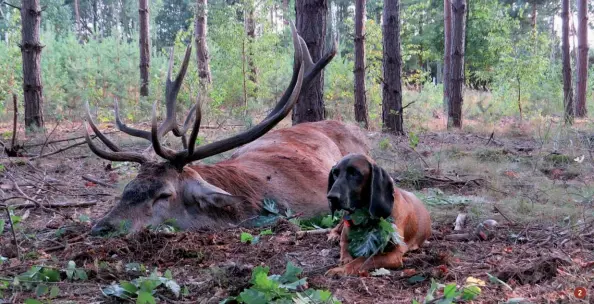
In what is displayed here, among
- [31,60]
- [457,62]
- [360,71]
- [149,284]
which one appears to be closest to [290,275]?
[149,284]

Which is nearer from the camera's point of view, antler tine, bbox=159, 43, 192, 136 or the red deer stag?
the red deer stag

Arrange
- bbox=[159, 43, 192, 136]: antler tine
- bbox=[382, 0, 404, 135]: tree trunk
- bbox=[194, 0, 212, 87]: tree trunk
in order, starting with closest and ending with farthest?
1. bbox=[159, 43, 192, 136]: antler tine
2. bbox=[382, 0, 404, 135]: tree trunk
3. bbox=[194, 0, 212, 87]: tree trunk

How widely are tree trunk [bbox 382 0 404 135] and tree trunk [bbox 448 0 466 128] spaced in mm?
2746

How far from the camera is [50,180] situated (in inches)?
276

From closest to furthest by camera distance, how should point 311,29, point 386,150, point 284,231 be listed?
point 284,231, point 311,29, point 386,150

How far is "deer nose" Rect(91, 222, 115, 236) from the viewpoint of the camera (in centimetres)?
468

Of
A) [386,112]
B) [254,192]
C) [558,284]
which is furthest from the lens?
[386,112]

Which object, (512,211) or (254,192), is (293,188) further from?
(512,211)

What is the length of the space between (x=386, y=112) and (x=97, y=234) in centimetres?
866

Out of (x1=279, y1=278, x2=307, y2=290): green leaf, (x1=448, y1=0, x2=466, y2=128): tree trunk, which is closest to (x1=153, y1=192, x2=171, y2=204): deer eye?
(x1=279, y1=278, x2=307, y2=290): green leaf

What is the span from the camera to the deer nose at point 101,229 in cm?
468

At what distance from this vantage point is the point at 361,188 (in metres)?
3.93

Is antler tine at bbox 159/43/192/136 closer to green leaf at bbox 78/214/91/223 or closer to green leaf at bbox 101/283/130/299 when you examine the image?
green leaf at bbox 78/214/91/223

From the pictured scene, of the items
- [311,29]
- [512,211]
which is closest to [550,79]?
[311,29]
